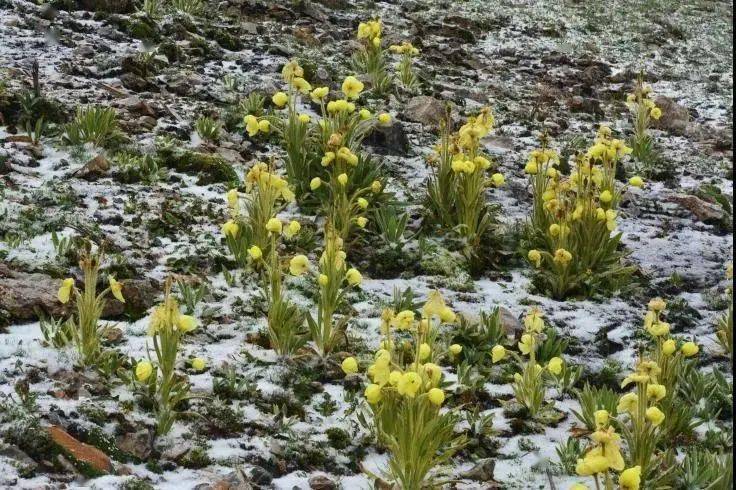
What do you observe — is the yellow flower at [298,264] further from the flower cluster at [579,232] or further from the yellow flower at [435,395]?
the flower cluster at [579,232]

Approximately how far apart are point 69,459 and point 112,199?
2735mm

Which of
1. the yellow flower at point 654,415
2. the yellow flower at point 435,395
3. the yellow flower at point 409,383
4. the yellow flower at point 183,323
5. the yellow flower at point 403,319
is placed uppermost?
the yellow flower at point 403,319

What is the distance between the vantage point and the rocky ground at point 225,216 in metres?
3.13

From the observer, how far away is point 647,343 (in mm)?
4402

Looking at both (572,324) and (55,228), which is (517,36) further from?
(55,228)

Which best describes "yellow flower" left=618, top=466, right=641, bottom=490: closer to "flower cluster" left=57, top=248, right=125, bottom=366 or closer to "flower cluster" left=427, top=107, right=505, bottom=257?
"flower cluster" left=57, top=248, right=125, bottom=366

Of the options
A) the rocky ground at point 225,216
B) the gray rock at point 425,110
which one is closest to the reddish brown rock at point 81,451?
the rocky ground at point 225,216

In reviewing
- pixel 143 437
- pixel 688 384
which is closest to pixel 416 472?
pixel 143 437

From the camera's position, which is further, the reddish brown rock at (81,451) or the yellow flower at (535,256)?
the yellow flower at (535,256)

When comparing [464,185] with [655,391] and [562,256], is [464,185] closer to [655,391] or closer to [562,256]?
[562,256]

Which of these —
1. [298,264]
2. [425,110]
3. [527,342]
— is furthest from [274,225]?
[425,110]

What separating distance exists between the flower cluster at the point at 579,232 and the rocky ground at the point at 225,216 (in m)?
0.19

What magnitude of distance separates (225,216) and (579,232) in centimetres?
257

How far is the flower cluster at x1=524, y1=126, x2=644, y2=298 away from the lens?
16.2 ft
